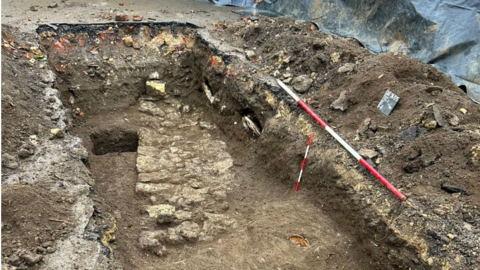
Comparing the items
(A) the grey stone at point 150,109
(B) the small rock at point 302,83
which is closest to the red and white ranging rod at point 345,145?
(B) the small rock at point 302,83

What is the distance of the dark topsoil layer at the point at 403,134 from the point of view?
119 inches

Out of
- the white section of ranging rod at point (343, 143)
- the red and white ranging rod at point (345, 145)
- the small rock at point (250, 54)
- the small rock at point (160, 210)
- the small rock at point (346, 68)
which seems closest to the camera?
the red and white ranging rod at point (345, 145)

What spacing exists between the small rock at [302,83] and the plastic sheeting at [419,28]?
205cm

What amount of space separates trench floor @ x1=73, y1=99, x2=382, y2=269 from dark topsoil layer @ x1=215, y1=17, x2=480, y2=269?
364 mm

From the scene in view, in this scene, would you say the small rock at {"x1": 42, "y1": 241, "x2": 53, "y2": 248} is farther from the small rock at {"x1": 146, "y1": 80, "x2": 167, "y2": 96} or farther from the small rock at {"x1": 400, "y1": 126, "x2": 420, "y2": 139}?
the small rock at {"x1": 146, "y1": 80, "x2": 167, "y2": 96}

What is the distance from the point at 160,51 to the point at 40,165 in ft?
11.6

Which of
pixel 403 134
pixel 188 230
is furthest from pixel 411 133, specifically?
pixel 188 230

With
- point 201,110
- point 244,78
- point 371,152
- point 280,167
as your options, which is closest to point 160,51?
point 201,110

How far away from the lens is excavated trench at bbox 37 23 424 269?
3.48m

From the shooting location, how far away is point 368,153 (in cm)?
373

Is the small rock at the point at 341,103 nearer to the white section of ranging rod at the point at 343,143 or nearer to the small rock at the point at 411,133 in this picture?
the white section of ranging rod at the point at 343,143

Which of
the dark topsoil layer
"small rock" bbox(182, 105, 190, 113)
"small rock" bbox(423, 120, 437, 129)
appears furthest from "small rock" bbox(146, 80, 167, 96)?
Result: "small rock" bbox(423, 120, 437, 129)

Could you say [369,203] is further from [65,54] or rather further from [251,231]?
[65,54]

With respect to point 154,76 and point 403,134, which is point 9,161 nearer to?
point 154,76
